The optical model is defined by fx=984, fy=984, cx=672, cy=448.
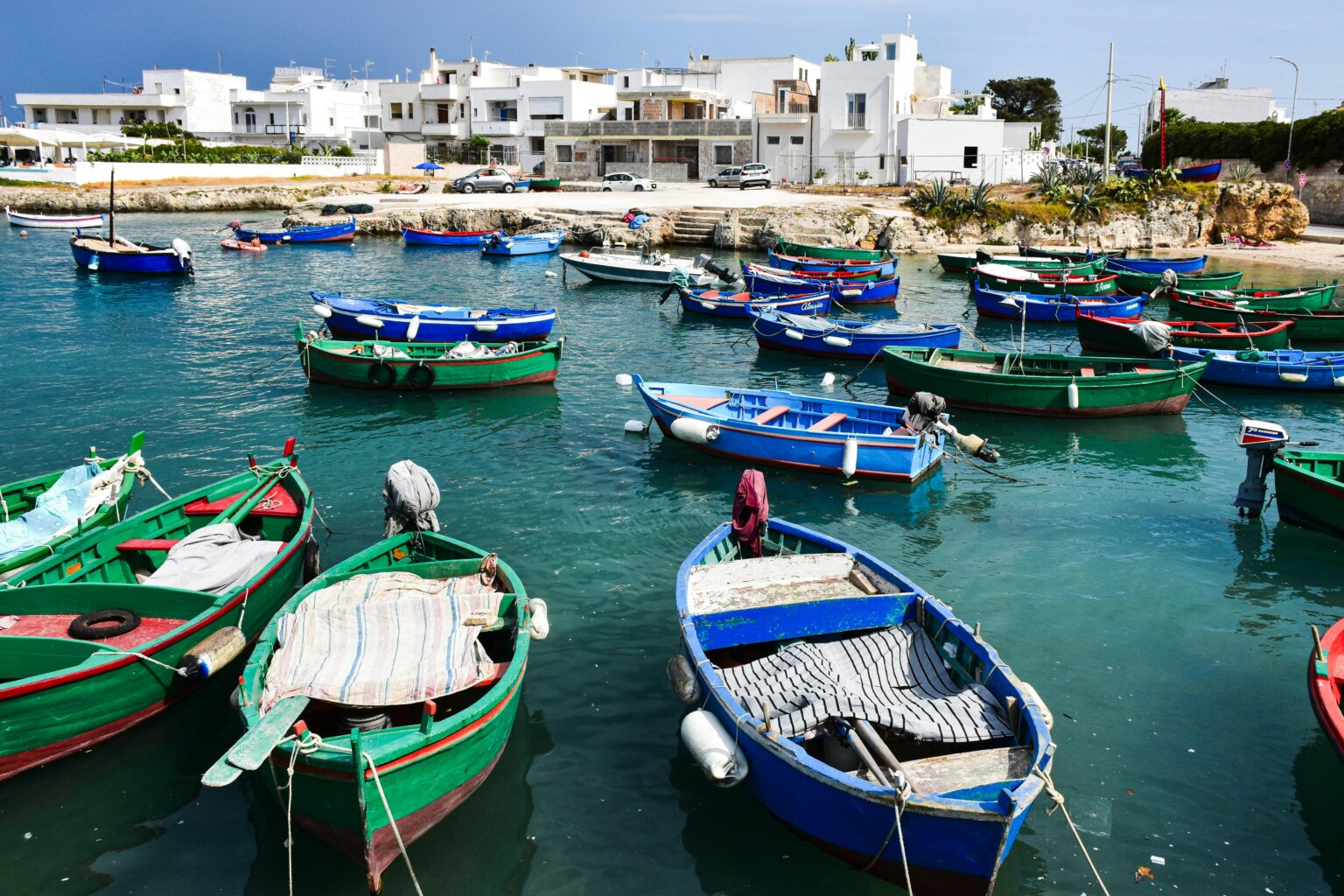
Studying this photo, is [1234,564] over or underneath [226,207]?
underneath

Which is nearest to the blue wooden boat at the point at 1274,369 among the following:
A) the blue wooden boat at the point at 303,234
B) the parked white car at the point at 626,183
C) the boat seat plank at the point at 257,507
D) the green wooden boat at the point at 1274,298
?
the green wooden boat at the point at 1274,298

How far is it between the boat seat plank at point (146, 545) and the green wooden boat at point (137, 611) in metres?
0.01

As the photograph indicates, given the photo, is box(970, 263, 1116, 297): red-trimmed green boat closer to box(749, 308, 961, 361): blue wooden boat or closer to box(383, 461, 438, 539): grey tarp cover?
box(749, 308, 961, 361): blue wooden boat

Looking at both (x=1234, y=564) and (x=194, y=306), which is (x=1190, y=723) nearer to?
(x=1234, y=564)

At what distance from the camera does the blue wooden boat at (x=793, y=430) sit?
53.6 ft

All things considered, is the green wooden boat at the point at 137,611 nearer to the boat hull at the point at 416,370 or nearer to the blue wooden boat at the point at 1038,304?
the boat hull at the point at 416,370

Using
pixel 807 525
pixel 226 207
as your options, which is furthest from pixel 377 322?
pixel 226 207

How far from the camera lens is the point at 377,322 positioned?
24.2 m

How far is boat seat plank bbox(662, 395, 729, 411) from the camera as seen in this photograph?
18359 mm

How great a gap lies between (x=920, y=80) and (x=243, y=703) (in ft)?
235

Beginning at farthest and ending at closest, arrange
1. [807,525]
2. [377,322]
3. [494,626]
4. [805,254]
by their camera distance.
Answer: [805,254] → [377,322] → [807,525] → [494,626]

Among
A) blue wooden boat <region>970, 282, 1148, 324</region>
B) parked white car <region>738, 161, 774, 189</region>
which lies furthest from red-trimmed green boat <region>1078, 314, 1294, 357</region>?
parked white car <region>738, 161, 774, 189</region>

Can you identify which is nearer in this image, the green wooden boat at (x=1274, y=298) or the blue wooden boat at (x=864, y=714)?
the blue wooden boat at (x=864, y=714)

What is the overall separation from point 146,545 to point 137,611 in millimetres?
1574
